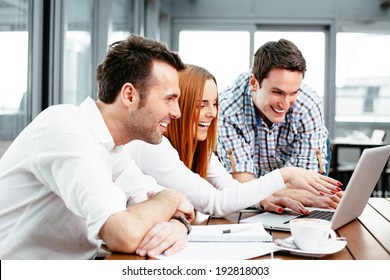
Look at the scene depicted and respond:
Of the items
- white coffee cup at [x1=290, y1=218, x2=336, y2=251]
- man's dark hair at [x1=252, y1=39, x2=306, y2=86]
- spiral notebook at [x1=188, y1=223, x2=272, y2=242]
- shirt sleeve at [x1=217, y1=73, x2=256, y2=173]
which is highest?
man's dark hair at [x1=252, y1=39, x2=306, y2=86]

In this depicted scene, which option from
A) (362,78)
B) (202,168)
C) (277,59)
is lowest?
(202,168)

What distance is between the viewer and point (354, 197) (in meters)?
1.49

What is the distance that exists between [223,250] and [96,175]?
32 cm

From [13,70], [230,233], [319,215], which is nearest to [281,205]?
[319,215]

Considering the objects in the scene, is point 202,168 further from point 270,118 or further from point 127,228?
point 127,228

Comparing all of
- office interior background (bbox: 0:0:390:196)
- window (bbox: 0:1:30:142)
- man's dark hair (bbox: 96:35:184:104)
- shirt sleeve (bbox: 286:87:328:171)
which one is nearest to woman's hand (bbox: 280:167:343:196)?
man's dark hair (bbox: 96:35:184:104)

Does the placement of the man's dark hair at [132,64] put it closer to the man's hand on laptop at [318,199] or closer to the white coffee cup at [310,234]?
the white coffee cup at [310,234]

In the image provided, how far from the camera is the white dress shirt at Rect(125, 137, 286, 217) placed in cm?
166

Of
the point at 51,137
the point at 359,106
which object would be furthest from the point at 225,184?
the point at 359,106

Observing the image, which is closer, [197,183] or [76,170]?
[76,170]

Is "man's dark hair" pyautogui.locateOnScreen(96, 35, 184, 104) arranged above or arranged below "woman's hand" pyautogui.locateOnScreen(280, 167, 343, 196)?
above

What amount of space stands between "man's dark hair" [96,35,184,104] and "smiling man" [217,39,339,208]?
2.79 ft

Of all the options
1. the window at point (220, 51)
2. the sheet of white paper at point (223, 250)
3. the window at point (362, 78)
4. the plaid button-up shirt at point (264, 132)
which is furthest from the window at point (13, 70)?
the window at point (362, 78)

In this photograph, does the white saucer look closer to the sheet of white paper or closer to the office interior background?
the sheet of white paper
